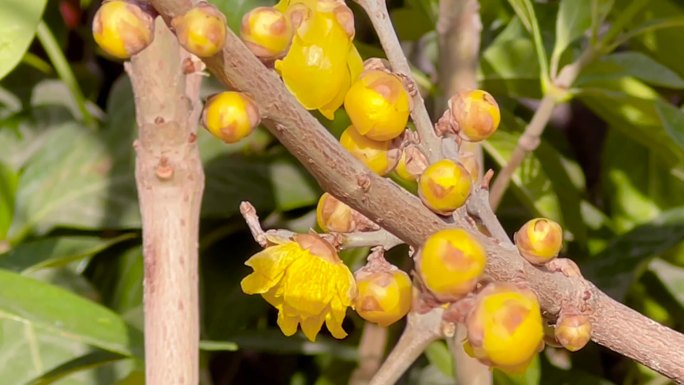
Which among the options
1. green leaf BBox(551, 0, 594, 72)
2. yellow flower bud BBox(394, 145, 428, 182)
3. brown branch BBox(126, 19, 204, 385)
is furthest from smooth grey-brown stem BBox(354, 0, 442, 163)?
green leaf BBox(551, 0, 594, 72)

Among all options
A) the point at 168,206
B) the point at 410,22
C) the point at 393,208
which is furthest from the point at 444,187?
the point at 410,22

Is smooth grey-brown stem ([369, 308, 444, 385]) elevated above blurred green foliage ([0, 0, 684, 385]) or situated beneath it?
elevated above

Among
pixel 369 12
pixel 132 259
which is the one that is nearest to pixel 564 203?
pixel 132 259

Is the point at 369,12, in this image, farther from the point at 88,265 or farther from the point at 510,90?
the point at 88,265

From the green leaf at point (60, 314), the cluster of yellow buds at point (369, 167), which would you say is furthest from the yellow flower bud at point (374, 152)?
the green leaf at point (60, 314)

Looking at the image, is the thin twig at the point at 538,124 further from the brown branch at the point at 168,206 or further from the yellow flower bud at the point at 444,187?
the yellow flower bud at the point at 444,187

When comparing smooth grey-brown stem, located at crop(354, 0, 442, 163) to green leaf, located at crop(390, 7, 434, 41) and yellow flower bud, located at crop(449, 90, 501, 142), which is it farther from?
green leaf, located at crop(390, 7, 434, 41)
